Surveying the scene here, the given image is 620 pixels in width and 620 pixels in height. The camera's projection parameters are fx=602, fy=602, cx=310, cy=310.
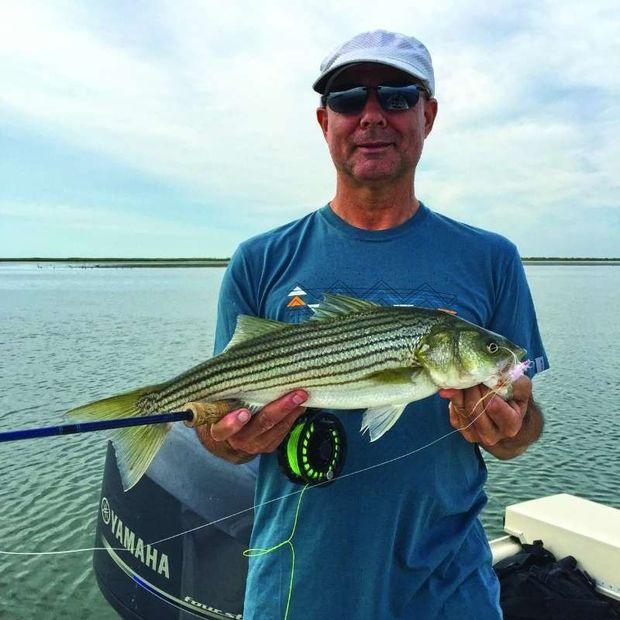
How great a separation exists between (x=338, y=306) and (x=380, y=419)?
2.16 ft

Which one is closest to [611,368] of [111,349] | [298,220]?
[111,349]

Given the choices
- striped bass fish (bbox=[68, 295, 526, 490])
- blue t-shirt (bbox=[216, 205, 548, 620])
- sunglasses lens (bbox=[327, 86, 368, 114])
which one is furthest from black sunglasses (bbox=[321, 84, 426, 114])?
striped bass fish (bbox=[68, 295, 526, 490])

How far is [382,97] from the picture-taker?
352 centimetres

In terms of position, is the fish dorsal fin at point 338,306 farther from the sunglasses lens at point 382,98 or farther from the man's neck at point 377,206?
the sunglasses lens at point 382,98

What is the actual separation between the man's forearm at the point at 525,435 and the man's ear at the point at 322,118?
2.06 metres

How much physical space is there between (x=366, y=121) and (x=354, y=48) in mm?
478

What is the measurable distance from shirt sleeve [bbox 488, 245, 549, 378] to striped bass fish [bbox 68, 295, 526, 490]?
0.68ft

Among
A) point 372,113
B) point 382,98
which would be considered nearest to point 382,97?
point 382,98

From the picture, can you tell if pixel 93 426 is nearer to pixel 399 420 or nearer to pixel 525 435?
pixel 399 420

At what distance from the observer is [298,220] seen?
368 centimetres

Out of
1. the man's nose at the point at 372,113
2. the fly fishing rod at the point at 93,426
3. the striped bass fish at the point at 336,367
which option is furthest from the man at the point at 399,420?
the fly fishing rod at the point at 93,426

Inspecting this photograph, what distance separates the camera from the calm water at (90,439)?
352 inches

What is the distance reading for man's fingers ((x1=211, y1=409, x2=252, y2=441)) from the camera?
3088 millimetres

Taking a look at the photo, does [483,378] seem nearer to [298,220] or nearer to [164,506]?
[298,220]
